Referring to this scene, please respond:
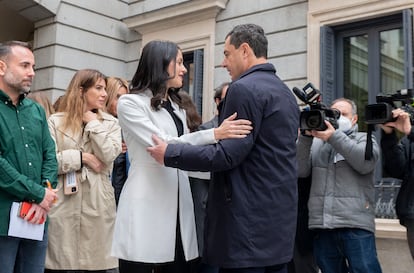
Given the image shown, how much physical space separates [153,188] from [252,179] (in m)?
0.56

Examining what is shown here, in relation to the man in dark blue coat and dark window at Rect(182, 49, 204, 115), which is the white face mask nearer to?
the man in dark blue coat

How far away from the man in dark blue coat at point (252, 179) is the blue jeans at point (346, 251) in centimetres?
143

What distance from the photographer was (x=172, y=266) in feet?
9.02

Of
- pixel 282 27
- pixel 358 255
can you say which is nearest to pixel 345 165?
pixel 358 255

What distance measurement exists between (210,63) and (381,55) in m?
2.88

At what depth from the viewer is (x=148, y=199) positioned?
2676 mm

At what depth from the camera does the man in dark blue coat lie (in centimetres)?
244

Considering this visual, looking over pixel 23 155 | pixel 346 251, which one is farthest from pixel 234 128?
pixel 346 251

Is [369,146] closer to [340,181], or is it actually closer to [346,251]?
[340,181]

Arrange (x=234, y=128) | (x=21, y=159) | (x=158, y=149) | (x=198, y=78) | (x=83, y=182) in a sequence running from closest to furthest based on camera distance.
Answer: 1. (x=234, y=128)
2. (x=158, y=149)
3. (x=21, y=159)
4. (x=83, y=182)
5. (x=198, y=78)

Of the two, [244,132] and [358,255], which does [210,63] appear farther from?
[244,132]

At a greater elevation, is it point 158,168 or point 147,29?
point 147,29

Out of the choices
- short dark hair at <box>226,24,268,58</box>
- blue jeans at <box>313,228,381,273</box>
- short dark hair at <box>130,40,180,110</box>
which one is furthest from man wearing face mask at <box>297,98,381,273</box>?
short dark hair at <box>130,40,180,110</box>

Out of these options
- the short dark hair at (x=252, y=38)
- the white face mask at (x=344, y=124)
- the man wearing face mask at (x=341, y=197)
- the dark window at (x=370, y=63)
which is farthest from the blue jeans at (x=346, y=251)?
the dark window at (x=370, y=63)
